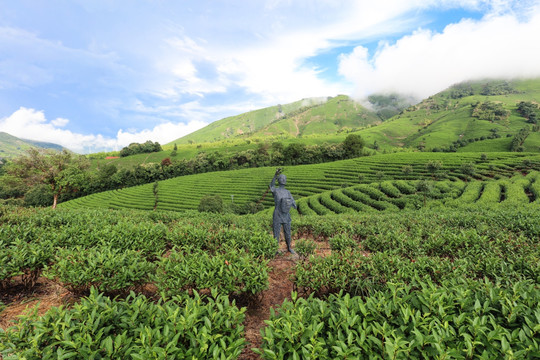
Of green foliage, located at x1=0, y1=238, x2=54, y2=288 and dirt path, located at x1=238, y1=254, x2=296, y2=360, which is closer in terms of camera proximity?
dirt path, located at x1=238, y1=254, x2=296, y2=360

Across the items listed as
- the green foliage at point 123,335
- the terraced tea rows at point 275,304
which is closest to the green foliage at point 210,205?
the terraced tea rows at point 275,304

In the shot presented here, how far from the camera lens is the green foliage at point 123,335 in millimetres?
2400

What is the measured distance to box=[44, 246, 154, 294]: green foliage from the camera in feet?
14.1

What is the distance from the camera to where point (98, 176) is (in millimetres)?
72000

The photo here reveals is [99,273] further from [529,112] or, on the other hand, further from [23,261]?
[529,112]

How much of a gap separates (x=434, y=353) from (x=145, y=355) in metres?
3.14

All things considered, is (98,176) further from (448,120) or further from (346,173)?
(448,120)

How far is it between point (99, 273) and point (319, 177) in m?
52.7

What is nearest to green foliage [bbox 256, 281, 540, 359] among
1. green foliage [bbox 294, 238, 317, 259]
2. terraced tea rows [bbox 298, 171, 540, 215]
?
green foliage [bbox 294, 238, 317, 259]

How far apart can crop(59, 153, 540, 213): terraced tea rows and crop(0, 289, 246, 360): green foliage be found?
3472cm

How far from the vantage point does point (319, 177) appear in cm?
5459

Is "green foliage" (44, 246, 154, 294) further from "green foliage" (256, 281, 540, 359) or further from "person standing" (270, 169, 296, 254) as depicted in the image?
"person standing" (270, 169, 296, 254)

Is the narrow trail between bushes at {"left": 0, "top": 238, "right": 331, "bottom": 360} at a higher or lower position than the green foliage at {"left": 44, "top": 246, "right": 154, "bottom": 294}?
lower

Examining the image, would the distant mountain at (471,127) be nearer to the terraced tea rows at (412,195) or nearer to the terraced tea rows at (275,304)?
the terraced tea rows at (412,195)
